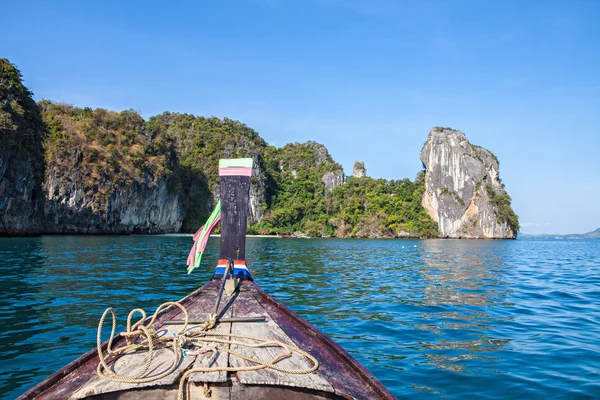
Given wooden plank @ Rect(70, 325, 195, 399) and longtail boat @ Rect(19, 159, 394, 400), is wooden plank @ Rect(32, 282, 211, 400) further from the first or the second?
wooden plank @ Rect(70, 325, 195, 399)

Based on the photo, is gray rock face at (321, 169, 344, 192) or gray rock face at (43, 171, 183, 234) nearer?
gray rock face at (43, 171, 183, 234)

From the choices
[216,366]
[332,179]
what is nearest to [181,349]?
[216,366]

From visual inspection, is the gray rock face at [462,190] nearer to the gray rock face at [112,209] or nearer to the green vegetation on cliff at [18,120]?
the gray rock face at [112,209]

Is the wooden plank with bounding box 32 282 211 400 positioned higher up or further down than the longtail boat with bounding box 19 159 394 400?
further down

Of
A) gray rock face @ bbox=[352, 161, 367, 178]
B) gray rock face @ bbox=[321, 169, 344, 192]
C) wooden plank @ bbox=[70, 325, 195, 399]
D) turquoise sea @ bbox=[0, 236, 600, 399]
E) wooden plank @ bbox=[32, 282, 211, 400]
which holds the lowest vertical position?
turquoise sea @ bbox=[0, 236, 600, 399]

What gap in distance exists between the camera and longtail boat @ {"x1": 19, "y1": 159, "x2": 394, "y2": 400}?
8.29ft

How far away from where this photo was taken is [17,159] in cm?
3803

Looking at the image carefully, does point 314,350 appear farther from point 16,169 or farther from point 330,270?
Result: point 16,169

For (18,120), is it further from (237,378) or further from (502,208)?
(502,208)

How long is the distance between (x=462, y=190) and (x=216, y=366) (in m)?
89.5

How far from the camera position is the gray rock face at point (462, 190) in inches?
3290

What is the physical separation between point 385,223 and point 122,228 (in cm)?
4878

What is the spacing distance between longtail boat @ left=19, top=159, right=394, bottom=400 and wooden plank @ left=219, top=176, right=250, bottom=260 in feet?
4.88

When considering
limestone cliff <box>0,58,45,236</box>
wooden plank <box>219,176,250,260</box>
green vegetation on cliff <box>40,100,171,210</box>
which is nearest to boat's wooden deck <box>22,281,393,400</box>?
wooden plank <box>219,176,250,260</box>
